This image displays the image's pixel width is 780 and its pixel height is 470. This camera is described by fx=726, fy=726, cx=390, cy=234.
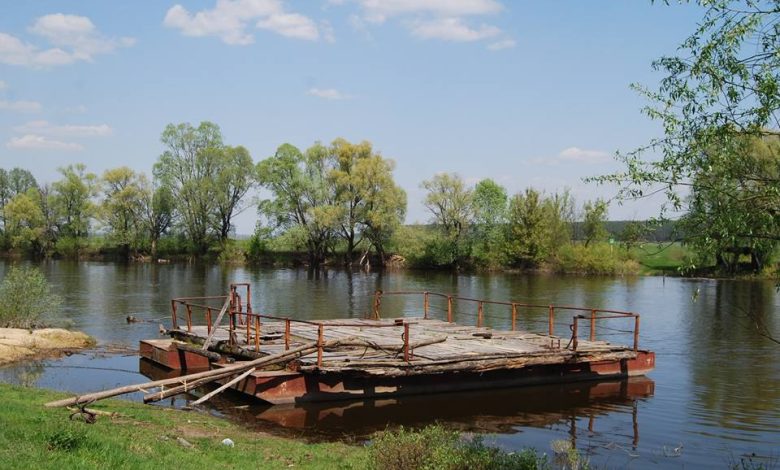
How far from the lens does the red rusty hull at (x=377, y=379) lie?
693 inches

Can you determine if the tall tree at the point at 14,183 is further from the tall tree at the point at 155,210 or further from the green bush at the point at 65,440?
the green bush at the point at 65,440

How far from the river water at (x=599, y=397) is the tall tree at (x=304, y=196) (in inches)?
1408

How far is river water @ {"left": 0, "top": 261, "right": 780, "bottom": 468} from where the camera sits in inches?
631

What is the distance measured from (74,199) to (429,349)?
288 ft

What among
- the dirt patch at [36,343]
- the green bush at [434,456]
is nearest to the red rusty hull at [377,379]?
the dirt patch at [36,343]

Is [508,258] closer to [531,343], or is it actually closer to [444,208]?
[444,208]

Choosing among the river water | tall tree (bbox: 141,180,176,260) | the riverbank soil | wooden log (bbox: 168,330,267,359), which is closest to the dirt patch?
the river water

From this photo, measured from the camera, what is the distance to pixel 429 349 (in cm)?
2055

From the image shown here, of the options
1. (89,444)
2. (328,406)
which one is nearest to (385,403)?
(328,406)

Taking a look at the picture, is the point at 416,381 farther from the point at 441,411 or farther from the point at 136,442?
the point at 136,442

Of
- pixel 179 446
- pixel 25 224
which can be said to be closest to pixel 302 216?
pixel 25 224

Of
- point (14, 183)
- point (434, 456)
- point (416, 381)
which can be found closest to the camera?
point (434, 456)

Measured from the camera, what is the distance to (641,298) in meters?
49.1

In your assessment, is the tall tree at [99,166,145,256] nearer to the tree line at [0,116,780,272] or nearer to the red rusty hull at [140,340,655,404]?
the tree line at [0,116,780,272]
